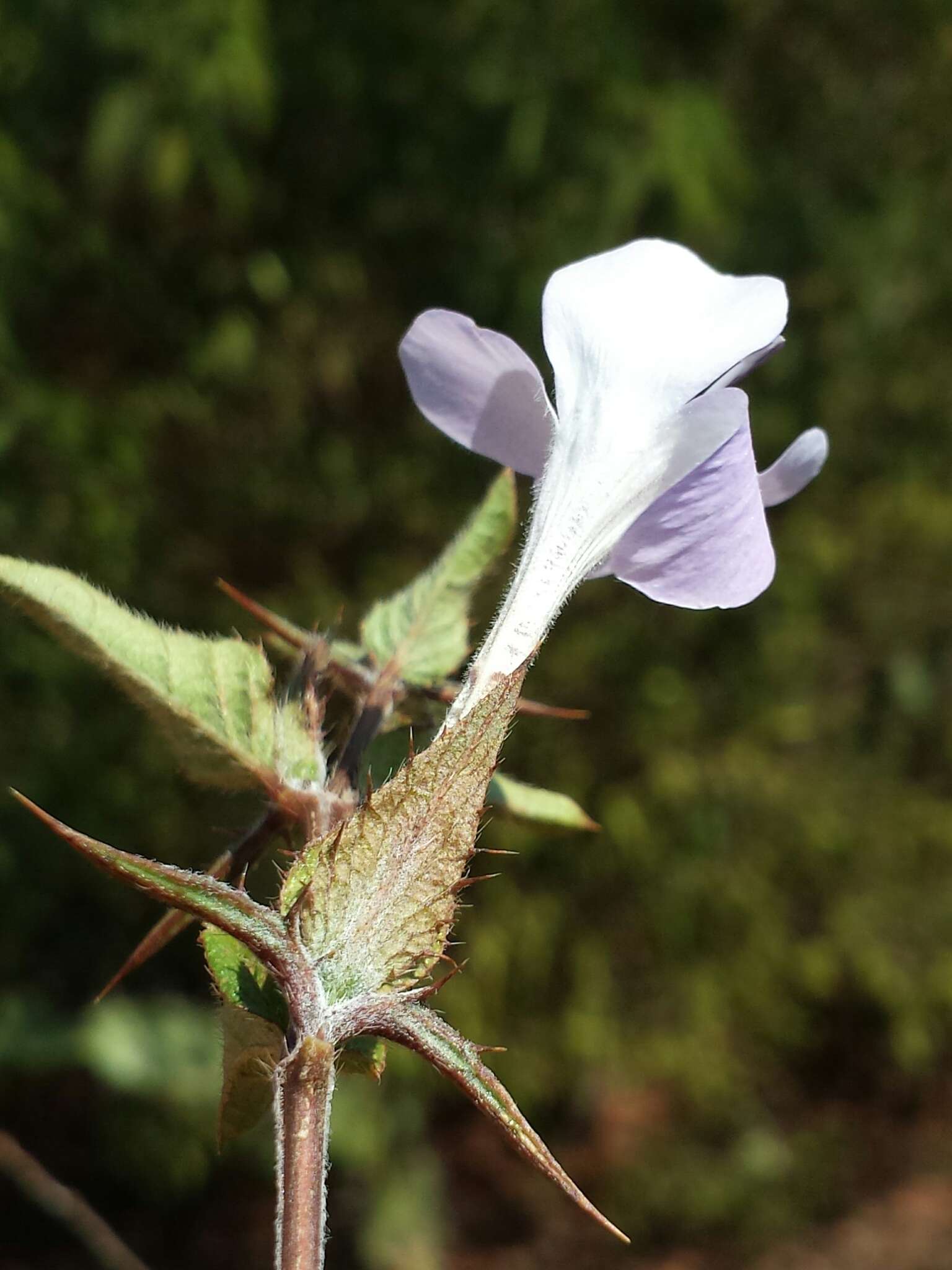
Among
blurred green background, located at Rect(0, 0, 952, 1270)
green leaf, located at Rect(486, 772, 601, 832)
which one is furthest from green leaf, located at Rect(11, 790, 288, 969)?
blurred green background, located at Rect(0, 0, 952, 1270)

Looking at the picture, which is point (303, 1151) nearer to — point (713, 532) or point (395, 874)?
point (395, 874)

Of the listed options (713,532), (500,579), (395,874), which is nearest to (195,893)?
(395,874)

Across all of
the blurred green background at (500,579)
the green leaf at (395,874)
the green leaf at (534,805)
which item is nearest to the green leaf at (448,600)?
the green leaf at (534,805)

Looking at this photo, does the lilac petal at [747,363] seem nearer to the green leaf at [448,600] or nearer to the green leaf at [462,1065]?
the green leaf at [448,600]

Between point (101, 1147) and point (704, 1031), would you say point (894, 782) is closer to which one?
point (704, 1031)

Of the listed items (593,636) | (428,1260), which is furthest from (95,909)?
(593,636)
